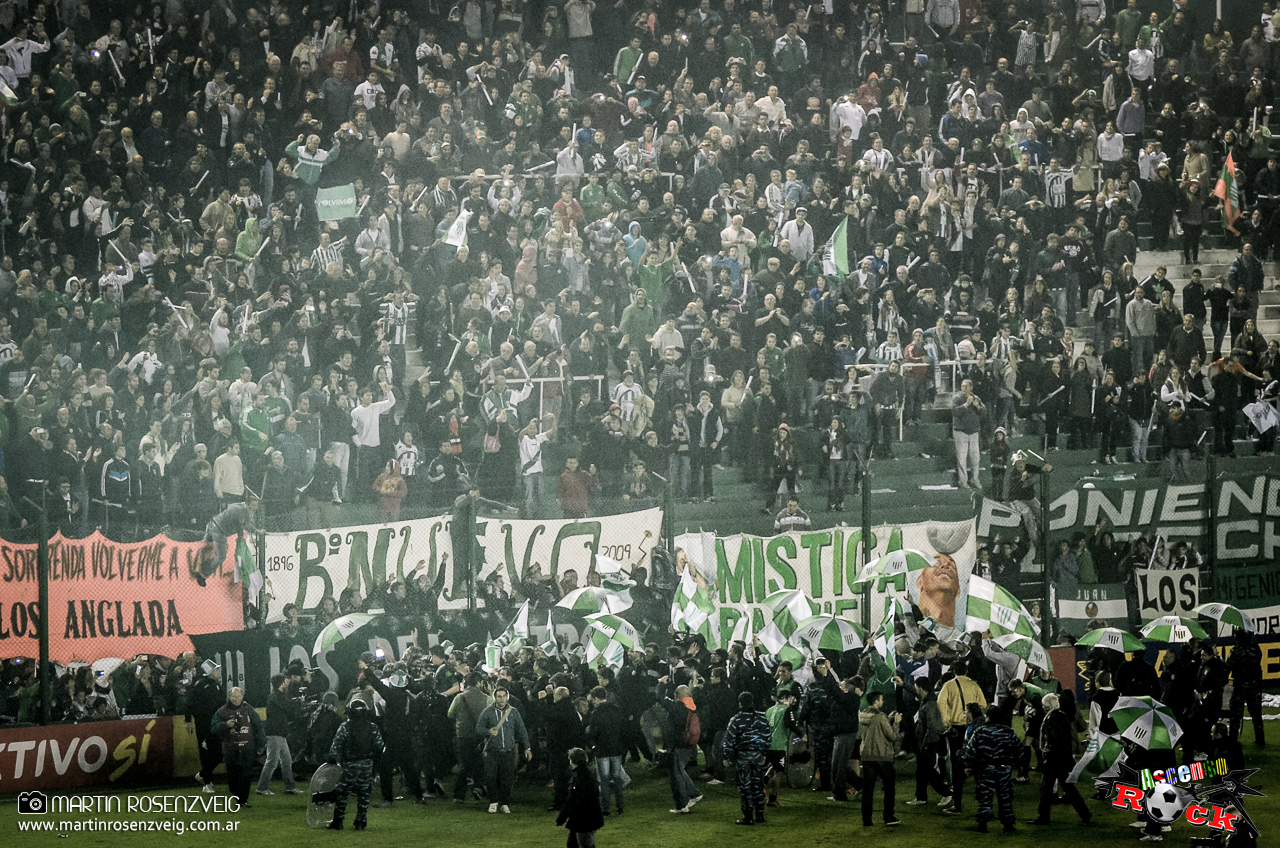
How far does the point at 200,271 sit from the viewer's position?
27.2 m

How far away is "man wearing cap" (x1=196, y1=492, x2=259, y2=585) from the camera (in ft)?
64.6

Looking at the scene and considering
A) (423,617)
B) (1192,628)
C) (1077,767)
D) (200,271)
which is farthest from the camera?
(200,271)

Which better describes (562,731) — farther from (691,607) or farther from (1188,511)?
(1188,511)

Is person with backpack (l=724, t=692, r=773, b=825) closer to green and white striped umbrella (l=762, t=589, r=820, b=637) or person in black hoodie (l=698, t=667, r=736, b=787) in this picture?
person in black hoodie (l=698, t=667, r=736, b=787)

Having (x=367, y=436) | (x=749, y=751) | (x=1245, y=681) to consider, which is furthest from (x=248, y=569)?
(x=1245, y=681)

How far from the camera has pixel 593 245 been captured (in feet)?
92.5

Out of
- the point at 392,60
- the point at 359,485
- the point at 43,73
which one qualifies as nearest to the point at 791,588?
the point at 359,485

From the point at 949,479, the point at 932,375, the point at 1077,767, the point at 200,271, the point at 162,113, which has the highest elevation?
the point at 162,113

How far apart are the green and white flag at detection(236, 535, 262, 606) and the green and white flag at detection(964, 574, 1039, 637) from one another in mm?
8503

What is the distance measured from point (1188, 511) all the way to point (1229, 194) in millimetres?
8764

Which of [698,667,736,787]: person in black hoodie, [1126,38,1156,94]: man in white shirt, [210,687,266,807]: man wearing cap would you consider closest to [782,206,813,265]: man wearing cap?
[1126,38,1156,94]: man in white shirt

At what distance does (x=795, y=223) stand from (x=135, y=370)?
11.0 meters

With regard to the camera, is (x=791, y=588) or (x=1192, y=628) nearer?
(x=1192, y=628)

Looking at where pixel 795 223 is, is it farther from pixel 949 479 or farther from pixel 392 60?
pixel 392 60
